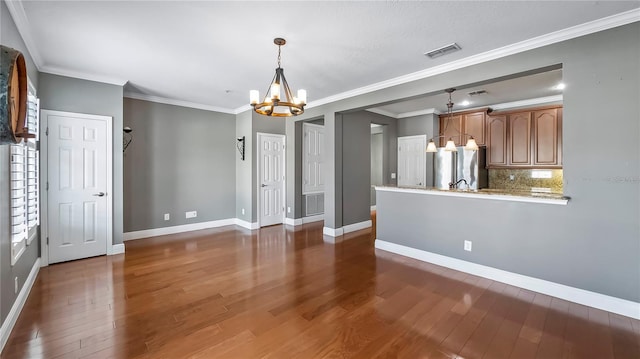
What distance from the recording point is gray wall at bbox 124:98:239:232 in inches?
200

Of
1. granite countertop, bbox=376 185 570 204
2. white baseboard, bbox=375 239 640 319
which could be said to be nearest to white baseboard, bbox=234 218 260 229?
white baseboard, bbox=375 239 640 319

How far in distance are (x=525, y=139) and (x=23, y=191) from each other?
7109 millimetres

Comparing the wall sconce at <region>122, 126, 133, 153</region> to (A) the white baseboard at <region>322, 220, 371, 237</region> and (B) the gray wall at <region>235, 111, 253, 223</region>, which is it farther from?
(A) the white baseboard at <region>322, 220, 371, 237</region>

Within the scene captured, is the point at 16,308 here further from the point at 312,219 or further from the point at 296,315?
the point at 312,219

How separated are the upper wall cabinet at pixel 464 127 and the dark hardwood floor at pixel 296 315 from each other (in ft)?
10.9

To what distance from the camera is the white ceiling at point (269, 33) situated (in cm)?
235

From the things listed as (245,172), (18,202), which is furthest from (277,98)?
(245,172)

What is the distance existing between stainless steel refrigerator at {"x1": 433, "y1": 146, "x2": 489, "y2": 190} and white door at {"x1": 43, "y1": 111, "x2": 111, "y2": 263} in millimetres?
5706

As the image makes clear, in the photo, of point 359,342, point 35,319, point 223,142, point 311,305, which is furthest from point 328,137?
point 35,319

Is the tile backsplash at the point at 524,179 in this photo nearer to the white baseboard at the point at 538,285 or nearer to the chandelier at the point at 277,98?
the white baseboard at the point at 538,285

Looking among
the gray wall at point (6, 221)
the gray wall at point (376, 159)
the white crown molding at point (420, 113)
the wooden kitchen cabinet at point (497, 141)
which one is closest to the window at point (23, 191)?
the gray wall at point (6, 221)

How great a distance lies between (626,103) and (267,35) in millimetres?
3247

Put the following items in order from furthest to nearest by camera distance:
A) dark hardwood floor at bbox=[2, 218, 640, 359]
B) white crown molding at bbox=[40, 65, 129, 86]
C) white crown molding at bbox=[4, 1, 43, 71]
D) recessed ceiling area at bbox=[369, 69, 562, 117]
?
recessed ceiling area at bbox=[369, 69, 562, 117] < white crown molding at bbox=[40, 65, 129, 86] < white crown molding at bbox=[4, 1, 43, 71] < dark hardwood floor at bbox=[2, 218, 640, 359]

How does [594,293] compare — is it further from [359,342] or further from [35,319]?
[35,319]
